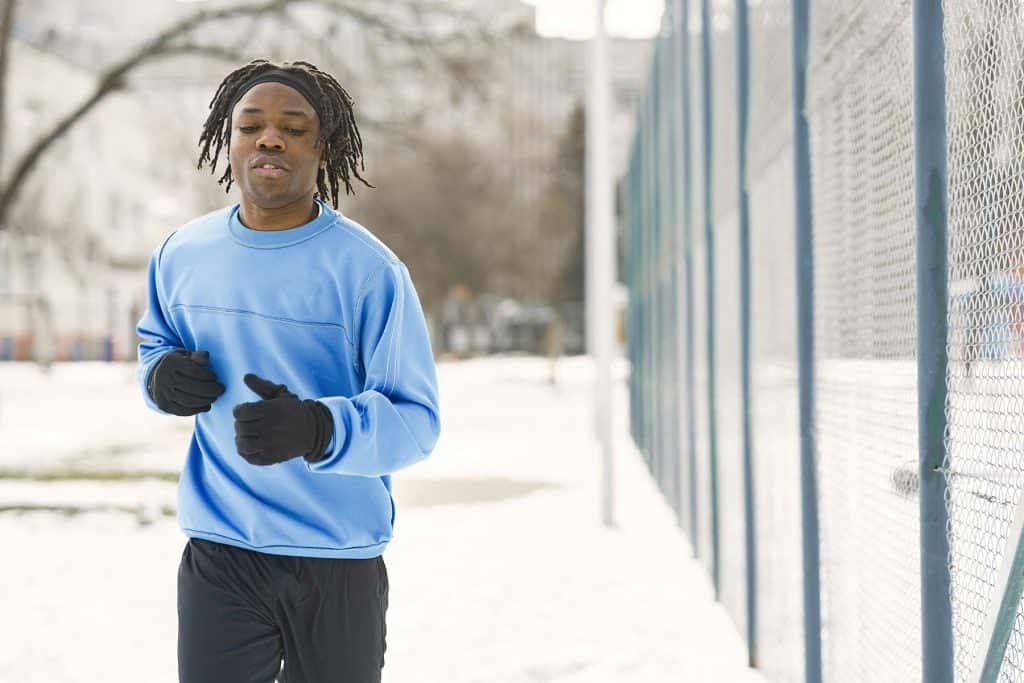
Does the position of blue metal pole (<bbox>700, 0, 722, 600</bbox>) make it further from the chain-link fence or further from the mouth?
the mouth

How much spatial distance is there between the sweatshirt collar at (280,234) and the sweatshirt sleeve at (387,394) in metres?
0.14

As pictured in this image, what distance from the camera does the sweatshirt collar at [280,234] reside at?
7.22 ft

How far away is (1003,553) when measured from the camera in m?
2.01

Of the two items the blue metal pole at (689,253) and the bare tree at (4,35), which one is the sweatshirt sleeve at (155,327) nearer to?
the blue metal pole at (689,253)

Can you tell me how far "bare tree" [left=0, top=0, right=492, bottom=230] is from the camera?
11133 millimetres

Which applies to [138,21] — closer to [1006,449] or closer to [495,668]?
[495,668]

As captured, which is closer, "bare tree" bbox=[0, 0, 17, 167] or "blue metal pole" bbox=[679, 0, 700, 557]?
Answer: "blue metal pole" bbox=[679, 0, 700, 557]

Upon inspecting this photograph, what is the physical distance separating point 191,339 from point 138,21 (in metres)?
14.4

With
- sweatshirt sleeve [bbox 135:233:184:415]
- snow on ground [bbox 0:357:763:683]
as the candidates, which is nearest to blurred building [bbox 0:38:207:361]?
snow on ground [bbox 0:357:763:683]

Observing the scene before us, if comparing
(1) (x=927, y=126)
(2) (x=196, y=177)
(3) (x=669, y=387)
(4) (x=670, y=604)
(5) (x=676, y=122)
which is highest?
(2) (x=196, y=177)

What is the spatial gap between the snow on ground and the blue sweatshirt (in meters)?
2.65

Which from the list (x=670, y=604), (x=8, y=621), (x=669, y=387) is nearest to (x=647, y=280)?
(x=669, y=387)

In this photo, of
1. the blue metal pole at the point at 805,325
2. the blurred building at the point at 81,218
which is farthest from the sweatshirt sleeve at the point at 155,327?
the blurred building at the point at 81,218

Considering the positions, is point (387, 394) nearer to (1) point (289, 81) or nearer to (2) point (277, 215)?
(2) point (277, 215)
